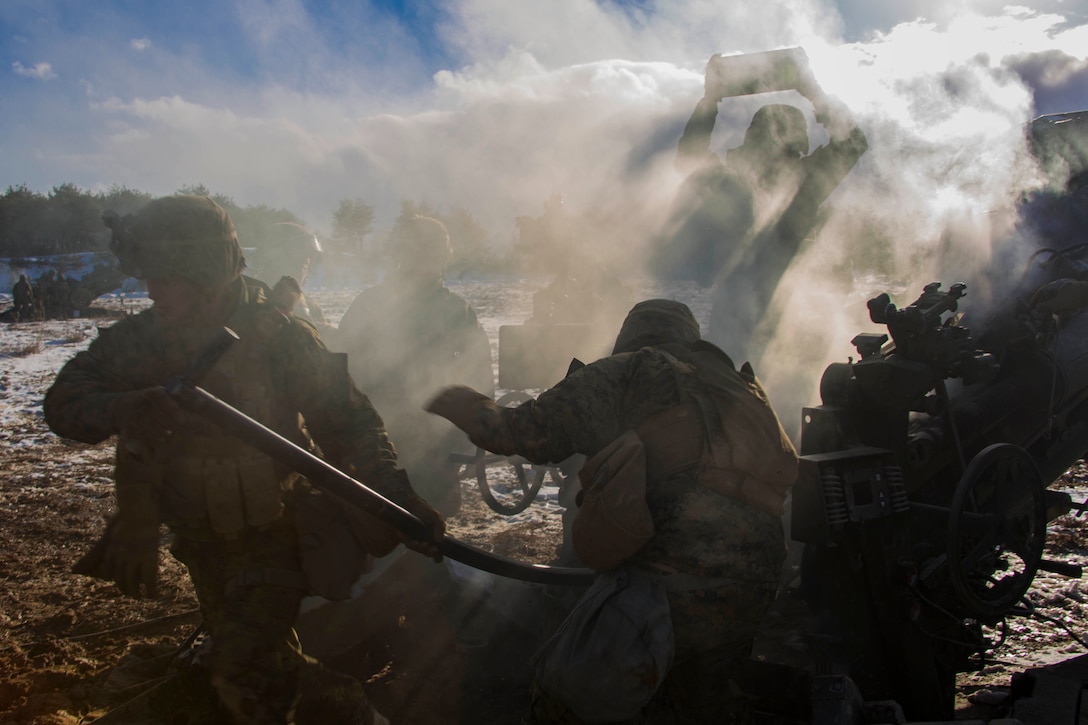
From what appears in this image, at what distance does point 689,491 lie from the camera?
2.32 m

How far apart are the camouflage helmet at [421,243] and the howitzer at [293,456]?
329cm

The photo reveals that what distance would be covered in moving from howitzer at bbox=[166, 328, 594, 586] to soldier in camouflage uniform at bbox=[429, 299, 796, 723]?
409 mm

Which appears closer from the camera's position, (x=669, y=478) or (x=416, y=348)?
(x=669, y=478)

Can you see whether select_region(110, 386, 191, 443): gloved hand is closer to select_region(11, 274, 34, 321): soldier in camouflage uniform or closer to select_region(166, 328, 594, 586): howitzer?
select_region(166, 328, 594, 586): howitzer

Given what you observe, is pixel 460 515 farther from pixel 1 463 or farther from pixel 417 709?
pixel 1 463

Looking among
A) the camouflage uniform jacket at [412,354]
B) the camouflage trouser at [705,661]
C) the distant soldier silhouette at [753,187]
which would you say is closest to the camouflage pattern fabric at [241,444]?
the camouflage trouser at [705,661]

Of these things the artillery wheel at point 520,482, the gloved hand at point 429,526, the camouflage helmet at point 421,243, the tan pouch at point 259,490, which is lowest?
the artillery wheel at point 520,482

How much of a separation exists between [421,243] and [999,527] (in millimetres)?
4317

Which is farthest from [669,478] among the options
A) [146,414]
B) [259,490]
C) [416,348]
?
[416,348]

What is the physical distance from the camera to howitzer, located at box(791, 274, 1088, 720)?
320 centimetres

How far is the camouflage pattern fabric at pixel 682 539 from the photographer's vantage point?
7.54 ft

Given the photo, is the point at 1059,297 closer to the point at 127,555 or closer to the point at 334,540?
the point at 334,540

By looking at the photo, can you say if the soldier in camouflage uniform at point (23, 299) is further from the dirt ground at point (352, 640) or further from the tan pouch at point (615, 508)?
the tan pouch at point (615, 508)

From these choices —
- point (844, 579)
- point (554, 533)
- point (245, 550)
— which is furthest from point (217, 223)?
point (554, 533)
